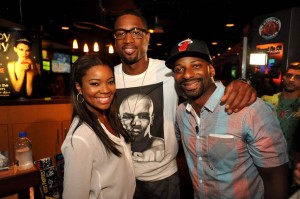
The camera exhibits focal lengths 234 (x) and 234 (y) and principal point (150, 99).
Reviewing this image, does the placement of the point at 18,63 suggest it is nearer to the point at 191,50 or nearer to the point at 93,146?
the point at 93,146

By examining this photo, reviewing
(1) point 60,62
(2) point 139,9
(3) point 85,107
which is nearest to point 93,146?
(3) point 85,107

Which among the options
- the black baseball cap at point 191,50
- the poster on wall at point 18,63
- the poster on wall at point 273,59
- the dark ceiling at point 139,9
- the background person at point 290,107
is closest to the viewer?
the black baseball cap at point 191,50

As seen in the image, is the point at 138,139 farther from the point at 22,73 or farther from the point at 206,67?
the point at 22,73

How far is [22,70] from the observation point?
186 inches

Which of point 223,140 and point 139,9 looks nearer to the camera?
point 223,140

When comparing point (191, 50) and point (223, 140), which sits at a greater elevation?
point (191, 50)

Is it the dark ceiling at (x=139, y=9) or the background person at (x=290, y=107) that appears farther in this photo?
the dark ceiling at (x=139, y=9)

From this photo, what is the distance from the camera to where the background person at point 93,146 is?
56.4 inches

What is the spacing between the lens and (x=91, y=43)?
1242 centimetres

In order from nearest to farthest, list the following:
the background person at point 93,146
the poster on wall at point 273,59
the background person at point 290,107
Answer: the background person at point 93,146, the background person at point 290,107, the poster on wall at point 273,59

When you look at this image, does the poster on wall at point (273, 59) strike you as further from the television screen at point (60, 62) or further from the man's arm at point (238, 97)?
the television screen at point (60, 62)

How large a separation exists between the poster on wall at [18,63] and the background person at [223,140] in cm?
388

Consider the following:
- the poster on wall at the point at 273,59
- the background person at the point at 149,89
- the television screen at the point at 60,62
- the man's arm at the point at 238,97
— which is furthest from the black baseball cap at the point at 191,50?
the television screen at the point at 60,62

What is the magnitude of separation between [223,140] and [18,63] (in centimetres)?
446
